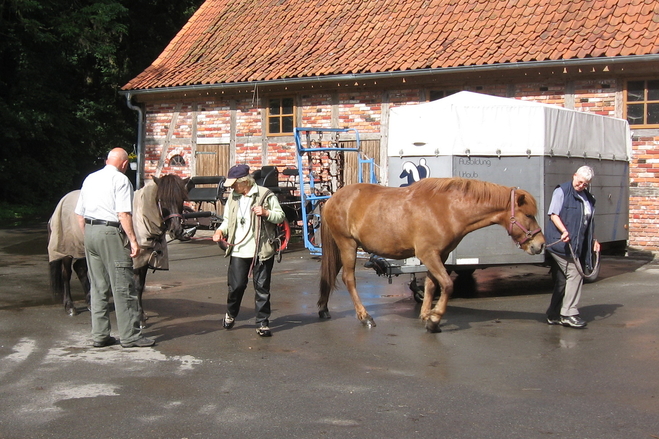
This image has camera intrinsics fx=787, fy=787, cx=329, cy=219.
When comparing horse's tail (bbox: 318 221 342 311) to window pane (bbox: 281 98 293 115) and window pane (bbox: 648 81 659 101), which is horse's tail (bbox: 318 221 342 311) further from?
window pane (bbox: 281 98 293 115)

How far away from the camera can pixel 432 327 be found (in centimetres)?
772

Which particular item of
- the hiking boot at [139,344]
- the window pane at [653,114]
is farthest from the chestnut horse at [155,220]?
the window pane at [653,114]

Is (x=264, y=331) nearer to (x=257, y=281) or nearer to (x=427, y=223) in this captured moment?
(x=257, y=281)

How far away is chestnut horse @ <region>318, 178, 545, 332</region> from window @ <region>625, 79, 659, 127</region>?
797cm

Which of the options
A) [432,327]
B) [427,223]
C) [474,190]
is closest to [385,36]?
[474,190]

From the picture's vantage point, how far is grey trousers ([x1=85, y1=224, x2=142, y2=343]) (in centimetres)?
694

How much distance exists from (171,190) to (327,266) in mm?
1870

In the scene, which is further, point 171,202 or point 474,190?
point 171,202

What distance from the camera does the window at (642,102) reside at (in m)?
14.5

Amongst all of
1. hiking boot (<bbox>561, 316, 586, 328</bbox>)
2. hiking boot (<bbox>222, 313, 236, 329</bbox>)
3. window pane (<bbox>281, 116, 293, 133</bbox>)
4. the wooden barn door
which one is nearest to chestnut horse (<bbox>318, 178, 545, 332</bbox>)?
hiking boot (<bbox>561, 316, 586, 328</bbox>)

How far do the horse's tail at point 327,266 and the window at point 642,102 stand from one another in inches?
332

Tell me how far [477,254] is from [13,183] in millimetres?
21227

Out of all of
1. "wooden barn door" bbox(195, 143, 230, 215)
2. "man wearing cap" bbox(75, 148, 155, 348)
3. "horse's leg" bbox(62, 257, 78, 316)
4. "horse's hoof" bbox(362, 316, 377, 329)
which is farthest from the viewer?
"wooden barn door" bbox(195, 143, 230, 215)

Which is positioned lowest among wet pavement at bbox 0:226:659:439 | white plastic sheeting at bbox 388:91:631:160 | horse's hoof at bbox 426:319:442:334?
wet pavement at bbox 0:226:659:439
